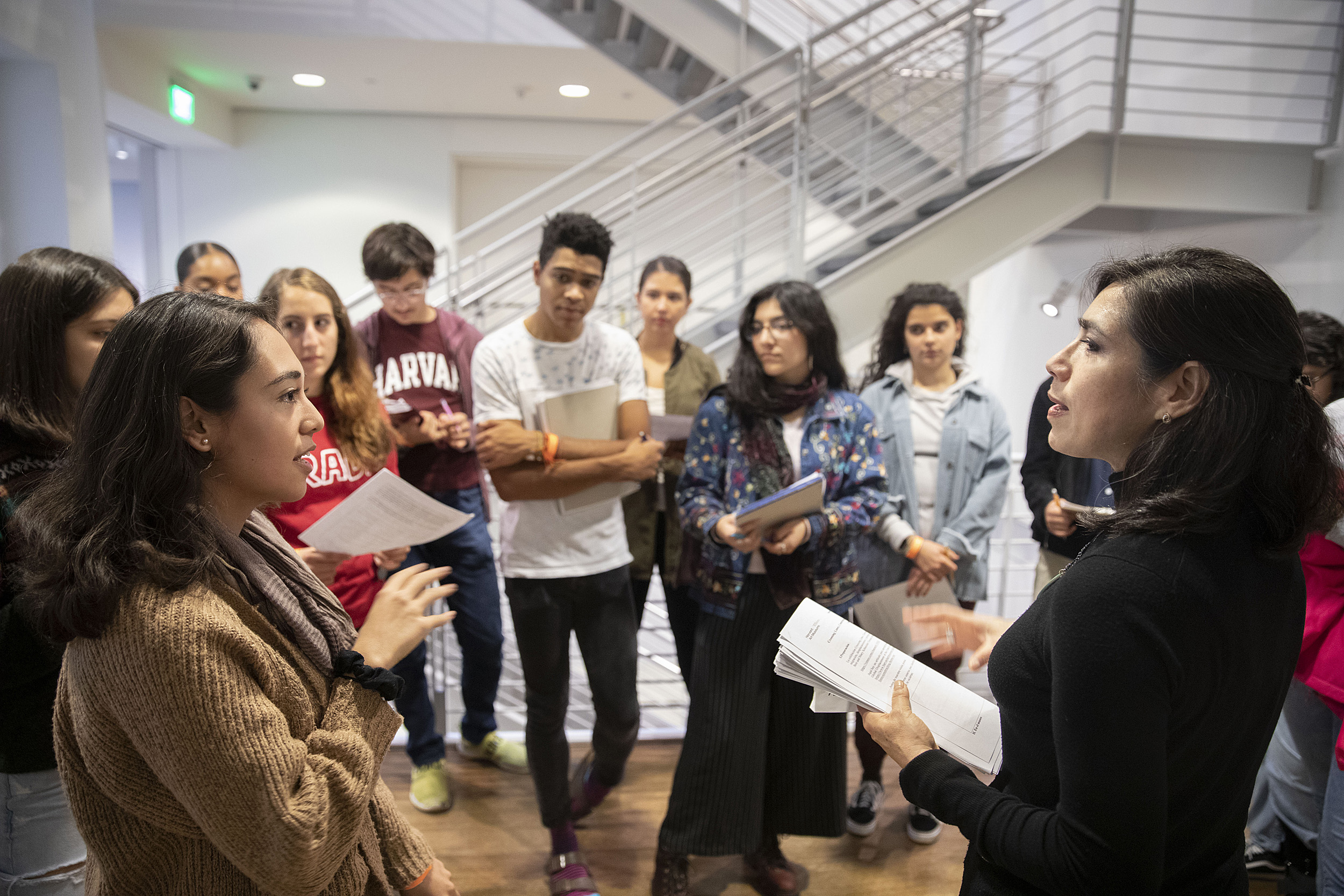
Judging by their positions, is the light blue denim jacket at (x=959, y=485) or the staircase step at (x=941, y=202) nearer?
the light blue denim jacket at (x=959, y=485)

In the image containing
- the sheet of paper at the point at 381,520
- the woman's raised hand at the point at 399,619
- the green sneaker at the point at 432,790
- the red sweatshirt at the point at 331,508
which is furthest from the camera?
the green sneaker at the point at 432,790

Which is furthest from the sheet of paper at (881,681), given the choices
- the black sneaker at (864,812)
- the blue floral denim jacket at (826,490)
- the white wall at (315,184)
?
the white wall at (315,184)

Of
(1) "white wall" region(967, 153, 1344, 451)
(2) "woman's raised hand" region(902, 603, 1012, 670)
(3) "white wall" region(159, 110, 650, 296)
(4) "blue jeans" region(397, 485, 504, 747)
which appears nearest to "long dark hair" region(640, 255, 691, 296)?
(4) "blue jeans" region(397, 485, 504, 747)

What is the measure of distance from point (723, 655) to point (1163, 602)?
1262 millimetres

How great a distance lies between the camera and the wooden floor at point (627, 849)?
6.87 ft

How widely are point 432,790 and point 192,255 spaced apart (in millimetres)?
1845

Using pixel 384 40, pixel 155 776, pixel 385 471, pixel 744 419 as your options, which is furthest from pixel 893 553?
pixel 384 40

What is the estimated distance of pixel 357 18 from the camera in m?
5.14

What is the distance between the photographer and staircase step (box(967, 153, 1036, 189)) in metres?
4.19

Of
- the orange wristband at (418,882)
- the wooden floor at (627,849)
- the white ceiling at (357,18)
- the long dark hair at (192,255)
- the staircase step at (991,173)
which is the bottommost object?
the wooden floor at (627,849)

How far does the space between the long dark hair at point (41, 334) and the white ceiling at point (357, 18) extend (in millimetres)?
4562

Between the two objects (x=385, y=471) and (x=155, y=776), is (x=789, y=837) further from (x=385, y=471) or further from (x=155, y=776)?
(x=155, y=776)

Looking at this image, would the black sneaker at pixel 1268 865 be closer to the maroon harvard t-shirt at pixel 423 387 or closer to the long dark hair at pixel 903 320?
the long dark hair at pixel 903 320

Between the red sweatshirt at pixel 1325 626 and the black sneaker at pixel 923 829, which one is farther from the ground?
the red sweatshirt at pixel 1325 626
